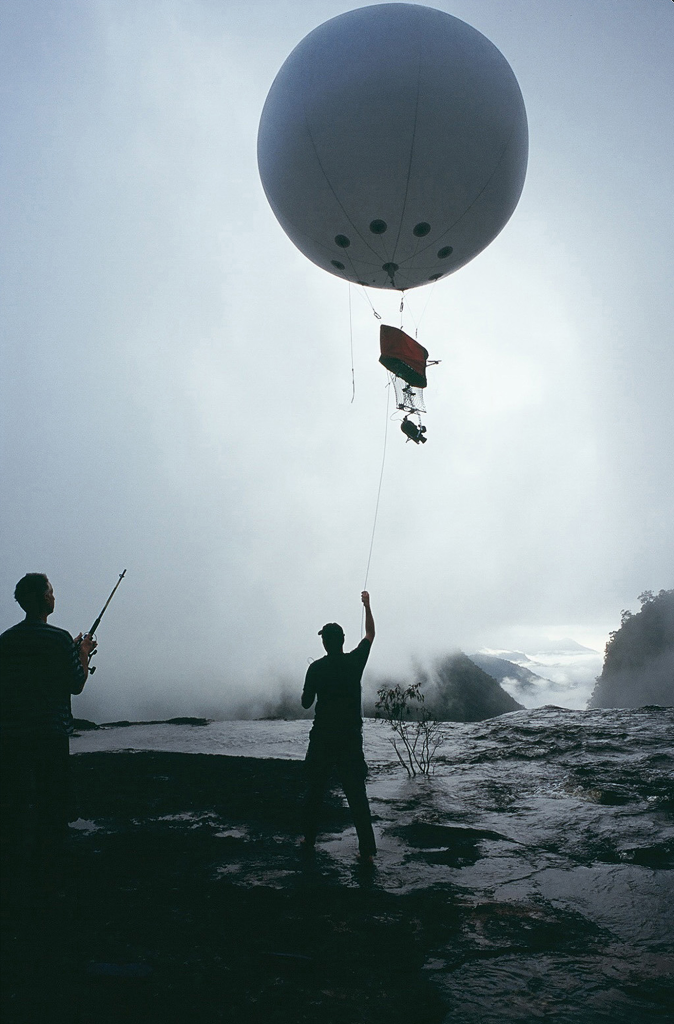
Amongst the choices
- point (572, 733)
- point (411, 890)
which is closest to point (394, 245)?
point (411, 890)

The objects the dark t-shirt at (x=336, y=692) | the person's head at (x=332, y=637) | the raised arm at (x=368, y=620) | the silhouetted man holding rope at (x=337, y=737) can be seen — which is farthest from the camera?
the raised arm at (x=368, y=620)

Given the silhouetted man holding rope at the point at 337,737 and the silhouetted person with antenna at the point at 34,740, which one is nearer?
the silhouetted person with antenna at the point at 34,740

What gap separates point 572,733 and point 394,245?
400 inches

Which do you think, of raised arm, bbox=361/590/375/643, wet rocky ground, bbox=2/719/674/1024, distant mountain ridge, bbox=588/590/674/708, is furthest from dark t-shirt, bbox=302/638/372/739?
distant mountain ridge, bbox=588/590/674/708

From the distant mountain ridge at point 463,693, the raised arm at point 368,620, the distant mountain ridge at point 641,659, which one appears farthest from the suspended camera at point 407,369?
the distant mountain ridge at point 463,693

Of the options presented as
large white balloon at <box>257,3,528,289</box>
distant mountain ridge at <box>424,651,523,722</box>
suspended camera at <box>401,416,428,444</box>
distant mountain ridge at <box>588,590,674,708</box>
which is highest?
large white balloon at <box>257,3,528,289</box>

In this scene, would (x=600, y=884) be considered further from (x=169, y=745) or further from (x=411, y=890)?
(x=169, y=745)

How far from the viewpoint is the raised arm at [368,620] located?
500cm

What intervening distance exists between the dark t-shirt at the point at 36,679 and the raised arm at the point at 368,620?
2.63m

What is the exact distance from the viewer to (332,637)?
4.86 meters

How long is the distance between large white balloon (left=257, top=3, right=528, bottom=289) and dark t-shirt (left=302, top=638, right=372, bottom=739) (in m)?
6.26

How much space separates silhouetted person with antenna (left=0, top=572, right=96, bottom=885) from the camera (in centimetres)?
327

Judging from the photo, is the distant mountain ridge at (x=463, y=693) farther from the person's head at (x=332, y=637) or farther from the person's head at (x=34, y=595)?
the person's head at (x=34, y=595)

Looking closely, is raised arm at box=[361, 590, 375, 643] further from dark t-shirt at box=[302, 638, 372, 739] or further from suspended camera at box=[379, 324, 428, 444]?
suspended camera at box=[379, 324, 428, 444]
